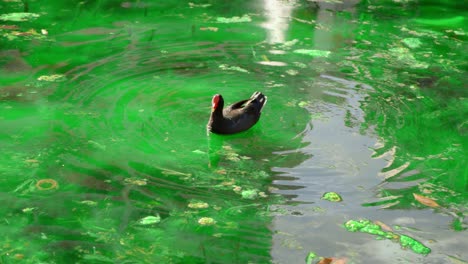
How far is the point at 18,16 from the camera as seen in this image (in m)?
7.83

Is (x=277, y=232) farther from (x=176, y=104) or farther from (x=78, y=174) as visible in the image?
(x=176, y=104)

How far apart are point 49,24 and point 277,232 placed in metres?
4.06

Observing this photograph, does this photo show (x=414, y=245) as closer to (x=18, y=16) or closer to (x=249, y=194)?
(x=249, y=194)

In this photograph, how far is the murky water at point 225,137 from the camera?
453cm

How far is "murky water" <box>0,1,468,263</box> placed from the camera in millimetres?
4527

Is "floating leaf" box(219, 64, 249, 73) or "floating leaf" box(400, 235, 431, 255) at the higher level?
"floating leaf" box(219, 64, 249, 73)

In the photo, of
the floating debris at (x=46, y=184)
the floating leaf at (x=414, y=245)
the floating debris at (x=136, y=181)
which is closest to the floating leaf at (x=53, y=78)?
the floating debris at (x=46, y=184)

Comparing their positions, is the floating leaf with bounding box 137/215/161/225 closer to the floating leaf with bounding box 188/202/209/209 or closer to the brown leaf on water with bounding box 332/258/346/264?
the floating leaf with bounding box 188/202/209/209

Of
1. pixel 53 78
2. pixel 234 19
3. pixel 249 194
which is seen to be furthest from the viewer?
pixel 234 19

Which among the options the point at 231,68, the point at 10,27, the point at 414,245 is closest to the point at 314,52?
the point at 231,68

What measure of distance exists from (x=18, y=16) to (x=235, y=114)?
303cm

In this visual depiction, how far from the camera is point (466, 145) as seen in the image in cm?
584

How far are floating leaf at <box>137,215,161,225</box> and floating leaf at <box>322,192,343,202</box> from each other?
1.05m

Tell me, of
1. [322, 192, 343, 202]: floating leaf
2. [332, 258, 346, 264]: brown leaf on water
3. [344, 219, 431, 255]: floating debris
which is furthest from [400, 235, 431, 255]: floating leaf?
[322, 192, 343, 202]: floating leaf
